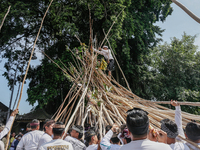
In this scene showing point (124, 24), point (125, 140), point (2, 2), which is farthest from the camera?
point (124, 24)

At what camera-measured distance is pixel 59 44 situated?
7523 millimetres

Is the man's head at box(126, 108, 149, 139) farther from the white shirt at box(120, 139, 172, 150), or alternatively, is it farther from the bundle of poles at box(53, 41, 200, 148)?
the bundle of poles at box(53, 41, 200, 148)

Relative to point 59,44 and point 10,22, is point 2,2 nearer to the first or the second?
point 10,22

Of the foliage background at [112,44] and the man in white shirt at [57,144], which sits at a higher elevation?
the foliage background at [112,44]

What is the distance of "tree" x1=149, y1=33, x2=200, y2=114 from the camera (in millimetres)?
7113

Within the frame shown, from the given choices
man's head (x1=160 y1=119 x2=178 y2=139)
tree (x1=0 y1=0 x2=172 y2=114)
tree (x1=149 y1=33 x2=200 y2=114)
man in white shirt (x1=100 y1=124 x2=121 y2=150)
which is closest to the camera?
man's head (x1=160 y1=119 x2=178 y2=139)

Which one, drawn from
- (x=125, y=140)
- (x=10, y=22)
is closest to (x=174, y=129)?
(x=125, y=140)

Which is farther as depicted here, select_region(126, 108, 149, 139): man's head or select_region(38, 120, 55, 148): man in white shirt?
select_region(38, 120, 55, 148): man in white shirt

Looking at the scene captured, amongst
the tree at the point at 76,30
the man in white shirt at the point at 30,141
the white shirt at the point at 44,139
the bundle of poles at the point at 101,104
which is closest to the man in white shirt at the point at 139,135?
the white shirt at the point at 44,139

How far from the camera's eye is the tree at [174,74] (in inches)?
280

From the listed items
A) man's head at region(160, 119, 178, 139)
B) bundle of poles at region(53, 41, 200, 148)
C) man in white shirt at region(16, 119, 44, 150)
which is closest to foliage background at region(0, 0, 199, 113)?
bundle of poles at region(53, 41, 200, 148)

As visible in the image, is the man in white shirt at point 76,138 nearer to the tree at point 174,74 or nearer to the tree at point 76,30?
the tree at point 76,30

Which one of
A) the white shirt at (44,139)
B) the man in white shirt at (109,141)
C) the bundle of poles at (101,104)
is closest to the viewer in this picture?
the man in white shirt at (109,141)

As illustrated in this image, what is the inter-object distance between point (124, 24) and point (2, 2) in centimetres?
464
